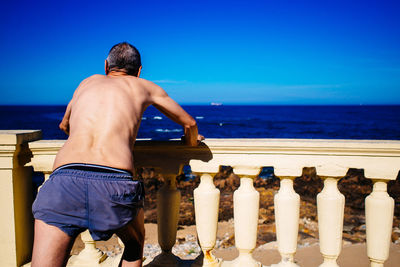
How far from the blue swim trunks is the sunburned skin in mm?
67

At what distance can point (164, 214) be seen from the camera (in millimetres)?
2436

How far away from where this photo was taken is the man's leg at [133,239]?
6.63ft

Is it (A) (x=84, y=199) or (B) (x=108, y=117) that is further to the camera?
(B) (x=108, y=117)

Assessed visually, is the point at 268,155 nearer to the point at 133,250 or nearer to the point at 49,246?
the point at 133,250

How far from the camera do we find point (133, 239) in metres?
2.11

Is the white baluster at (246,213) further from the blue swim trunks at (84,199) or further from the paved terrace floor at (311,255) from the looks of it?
the blue swim trunks at (84,199)

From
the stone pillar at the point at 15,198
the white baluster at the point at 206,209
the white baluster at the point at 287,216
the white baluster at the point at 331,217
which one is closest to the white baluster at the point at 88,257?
the stone pillar at the point at 15,198

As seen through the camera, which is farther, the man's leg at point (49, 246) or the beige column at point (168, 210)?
the beige column at point (168, 210)

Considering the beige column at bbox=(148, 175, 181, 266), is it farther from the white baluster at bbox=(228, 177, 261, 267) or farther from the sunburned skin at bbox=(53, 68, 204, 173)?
the sunburned skin at bbox=(53, 68, 204, 173)

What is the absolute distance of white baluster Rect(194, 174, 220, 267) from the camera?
231 cm

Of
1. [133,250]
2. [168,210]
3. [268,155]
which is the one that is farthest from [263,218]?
[133,250]

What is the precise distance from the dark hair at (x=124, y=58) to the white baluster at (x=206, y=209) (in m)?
0.88

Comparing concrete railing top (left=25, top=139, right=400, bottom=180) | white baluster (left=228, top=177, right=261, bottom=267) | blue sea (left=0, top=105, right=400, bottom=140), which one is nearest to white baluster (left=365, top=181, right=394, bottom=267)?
concrete railing top (left=25, top=139, right=400, bottom=180)

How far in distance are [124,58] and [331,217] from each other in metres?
1.67
